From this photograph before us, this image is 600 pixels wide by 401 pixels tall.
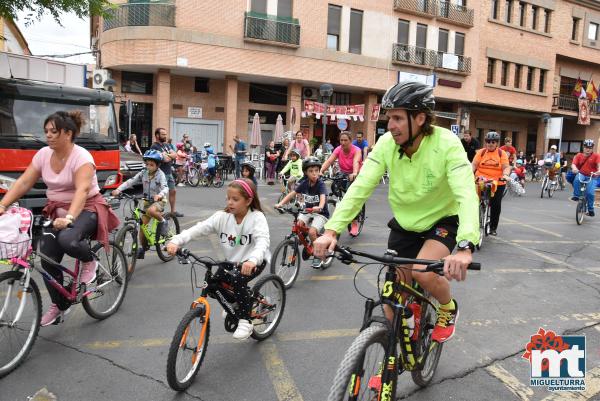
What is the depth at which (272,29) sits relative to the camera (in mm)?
25531

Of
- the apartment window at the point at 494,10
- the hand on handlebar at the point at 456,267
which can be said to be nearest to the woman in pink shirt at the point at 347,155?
the hand on handlebar at the point at 456,267

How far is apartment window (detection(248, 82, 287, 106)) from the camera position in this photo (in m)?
28.1

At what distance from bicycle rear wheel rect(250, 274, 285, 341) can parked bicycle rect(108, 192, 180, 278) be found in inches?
72.0

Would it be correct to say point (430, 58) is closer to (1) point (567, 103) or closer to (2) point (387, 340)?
(1) point (567, 103)

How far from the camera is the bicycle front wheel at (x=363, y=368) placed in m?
2.34

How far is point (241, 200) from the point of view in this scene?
12.5ft

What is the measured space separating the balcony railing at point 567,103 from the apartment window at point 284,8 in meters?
23.2

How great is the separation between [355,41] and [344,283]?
24641 mm

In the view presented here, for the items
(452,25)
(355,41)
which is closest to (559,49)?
(452,25)

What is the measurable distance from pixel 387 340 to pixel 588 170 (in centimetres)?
1106

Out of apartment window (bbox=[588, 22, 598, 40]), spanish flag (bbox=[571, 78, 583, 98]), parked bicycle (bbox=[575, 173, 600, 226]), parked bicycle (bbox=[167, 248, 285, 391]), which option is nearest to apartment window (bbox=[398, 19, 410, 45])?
spanish flag (bbox=[571, 78, 583, 98])

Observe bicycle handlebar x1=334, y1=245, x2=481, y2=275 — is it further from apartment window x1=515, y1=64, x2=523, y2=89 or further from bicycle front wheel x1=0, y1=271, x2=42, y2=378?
apartment window x1=515, y1=64, x2=523, y2=89

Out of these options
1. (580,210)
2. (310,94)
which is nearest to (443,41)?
(310,94)

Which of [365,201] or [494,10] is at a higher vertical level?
[494,10]
